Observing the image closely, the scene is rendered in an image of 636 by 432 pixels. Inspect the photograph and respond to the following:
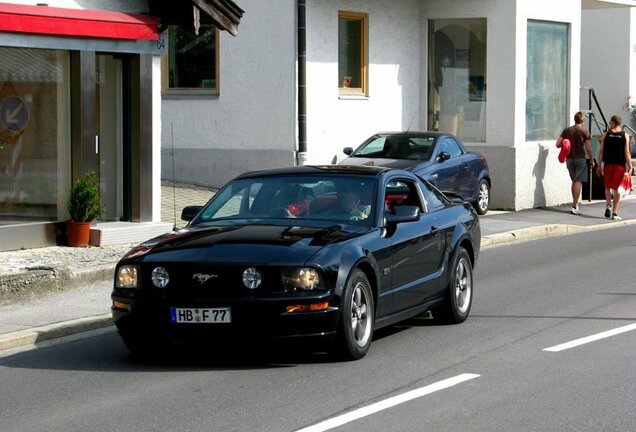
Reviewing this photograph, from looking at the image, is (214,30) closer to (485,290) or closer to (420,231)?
(485,290)

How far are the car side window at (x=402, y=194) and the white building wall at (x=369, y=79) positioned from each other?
38.2 feet

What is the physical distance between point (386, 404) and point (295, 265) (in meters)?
1.43

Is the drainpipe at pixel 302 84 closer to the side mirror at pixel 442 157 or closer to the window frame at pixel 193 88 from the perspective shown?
the window frame at pixel 193 88

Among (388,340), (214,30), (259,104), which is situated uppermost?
(214,30)

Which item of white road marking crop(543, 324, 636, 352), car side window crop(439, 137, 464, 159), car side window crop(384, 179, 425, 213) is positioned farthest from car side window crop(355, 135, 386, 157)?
white road marking crop(543, 324, 636, 352)

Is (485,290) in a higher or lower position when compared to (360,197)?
lower

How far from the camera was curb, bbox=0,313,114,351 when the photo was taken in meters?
10.3

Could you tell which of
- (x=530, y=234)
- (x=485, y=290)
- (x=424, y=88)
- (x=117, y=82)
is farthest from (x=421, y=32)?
(x=485, y=290)

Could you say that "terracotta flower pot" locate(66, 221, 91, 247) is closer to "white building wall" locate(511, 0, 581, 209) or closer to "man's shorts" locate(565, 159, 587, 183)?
"white building wall" locate(511, 0, 581, 209)

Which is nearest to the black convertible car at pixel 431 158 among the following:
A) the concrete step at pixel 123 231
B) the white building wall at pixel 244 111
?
the white building wall at pixel 244 111

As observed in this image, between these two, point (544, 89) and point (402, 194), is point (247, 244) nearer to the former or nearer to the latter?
point (402, 194)

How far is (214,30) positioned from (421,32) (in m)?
4.49

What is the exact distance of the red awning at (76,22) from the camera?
1499 cm

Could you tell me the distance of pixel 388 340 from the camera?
33.9 ft
